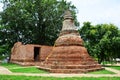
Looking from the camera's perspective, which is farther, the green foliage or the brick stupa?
the green foliage

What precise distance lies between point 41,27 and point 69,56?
21.1 meters

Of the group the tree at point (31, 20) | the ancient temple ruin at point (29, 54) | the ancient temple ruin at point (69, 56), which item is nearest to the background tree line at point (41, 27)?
the tree at point (31, 20)

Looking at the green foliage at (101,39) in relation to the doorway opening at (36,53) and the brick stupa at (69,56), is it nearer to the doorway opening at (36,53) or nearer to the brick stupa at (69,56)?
the doorway opening at (36,53)

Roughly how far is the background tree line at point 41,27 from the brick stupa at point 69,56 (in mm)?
13469

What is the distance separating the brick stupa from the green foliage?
13.0 metres

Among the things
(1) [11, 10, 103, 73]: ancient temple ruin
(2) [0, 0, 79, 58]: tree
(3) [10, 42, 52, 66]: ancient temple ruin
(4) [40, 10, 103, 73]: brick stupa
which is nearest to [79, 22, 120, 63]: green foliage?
(2) [0, 0, 79, 58]: tree

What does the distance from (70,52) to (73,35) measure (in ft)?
6.42

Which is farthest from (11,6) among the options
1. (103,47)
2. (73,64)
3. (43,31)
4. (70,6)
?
Answer: (73,64)

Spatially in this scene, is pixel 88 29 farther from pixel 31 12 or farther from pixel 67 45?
pixel 67 45

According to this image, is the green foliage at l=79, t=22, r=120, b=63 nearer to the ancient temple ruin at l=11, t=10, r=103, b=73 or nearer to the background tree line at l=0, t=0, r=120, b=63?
the background tree line at l=0, t=0, r=120, b=63

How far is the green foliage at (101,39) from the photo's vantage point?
35.0m

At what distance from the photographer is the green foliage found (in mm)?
35000

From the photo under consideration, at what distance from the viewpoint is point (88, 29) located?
4000 centimetres

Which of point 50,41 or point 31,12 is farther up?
point 31,12
